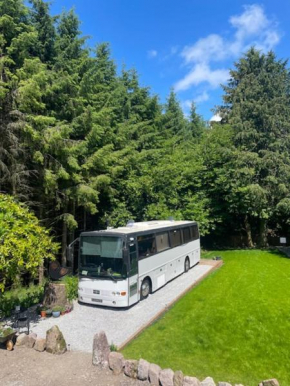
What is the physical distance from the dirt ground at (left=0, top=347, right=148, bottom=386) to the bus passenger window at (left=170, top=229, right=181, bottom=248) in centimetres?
789

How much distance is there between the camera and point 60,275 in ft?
36.0

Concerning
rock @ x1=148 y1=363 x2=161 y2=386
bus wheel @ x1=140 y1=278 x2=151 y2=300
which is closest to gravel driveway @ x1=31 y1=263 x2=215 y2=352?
bus wheel @ x1=140 y1=278 x2=151 y2=300

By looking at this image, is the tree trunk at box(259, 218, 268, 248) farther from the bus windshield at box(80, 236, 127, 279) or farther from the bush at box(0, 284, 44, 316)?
the bush at box(0, 284, 44, 316)

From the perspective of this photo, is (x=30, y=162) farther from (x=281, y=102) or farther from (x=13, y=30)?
(x=281, y=102)

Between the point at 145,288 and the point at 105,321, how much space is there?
256 cm

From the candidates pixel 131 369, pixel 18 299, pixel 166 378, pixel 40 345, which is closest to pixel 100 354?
pixel 131 369

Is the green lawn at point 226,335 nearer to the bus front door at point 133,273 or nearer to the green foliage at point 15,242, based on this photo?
the bus front door at point 133,273

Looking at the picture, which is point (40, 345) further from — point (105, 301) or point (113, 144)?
point (113, 144)

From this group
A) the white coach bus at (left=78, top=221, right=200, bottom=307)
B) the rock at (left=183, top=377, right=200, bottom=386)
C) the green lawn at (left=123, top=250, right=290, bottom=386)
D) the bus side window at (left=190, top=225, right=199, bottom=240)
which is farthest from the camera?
the bus side window at (left=190, top=225, right=199, bottom=240)

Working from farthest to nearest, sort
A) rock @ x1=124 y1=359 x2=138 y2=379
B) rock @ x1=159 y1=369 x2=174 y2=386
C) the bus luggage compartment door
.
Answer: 1. the bus luggage compartment door
2. rock @ x1=124 y1=359 x2=138 y2=379
3. rock @ x1=159 y1=369 x2=174 y2=386

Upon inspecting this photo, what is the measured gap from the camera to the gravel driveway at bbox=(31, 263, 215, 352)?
27.5 feet

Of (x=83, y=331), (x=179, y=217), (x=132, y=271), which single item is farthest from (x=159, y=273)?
(x=179, y=217)

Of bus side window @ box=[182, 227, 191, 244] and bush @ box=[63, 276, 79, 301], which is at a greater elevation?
bus side window @ box=[182, 227, 191, 244]

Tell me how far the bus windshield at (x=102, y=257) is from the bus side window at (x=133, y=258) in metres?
0.40
